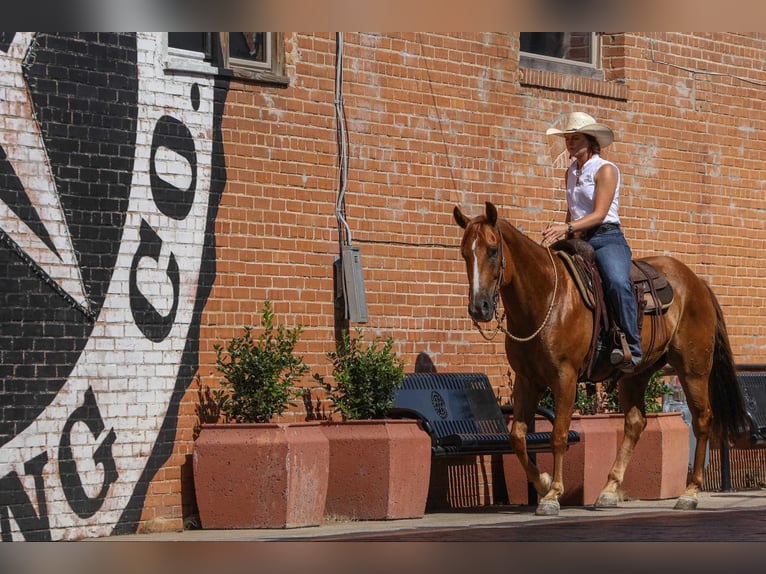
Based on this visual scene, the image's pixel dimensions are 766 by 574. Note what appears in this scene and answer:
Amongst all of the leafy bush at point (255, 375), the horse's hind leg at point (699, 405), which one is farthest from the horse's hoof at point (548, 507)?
the leafy bush at point (255, 375)

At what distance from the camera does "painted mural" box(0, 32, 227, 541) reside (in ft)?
35.4

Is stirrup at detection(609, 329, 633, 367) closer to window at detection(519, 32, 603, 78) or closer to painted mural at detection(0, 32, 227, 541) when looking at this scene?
painted mural at detection(0, 32, 227, 541)

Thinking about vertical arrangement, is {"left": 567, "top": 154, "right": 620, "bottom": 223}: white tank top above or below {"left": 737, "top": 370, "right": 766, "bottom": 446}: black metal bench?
above

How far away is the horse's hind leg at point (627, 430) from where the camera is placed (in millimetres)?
12836

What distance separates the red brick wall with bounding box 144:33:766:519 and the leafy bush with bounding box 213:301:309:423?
0.20 meters

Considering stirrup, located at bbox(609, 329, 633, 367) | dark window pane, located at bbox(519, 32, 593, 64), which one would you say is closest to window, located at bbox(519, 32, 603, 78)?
dark window pane, located at bbox(519, 32, 593, 64)

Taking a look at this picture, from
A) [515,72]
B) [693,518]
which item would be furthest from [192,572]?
[515,72]

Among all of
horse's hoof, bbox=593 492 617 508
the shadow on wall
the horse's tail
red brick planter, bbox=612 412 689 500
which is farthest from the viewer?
red brick planter, bbox=612 412 689 500

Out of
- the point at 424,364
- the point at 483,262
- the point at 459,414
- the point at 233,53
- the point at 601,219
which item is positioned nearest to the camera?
the point at 483,262

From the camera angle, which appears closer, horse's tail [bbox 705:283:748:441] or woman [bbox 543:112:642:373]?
woman [bbox 543:112:642:373]

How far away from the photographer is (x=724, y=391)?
13656 mm

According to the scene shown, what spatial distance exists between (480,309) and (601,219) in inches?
64.8

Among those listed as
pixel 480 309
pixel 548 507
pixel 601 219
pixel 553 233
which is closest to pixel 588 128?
pixel 601 219

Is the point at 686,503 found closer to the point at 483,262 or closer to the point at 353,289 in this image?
the point at 483,262
